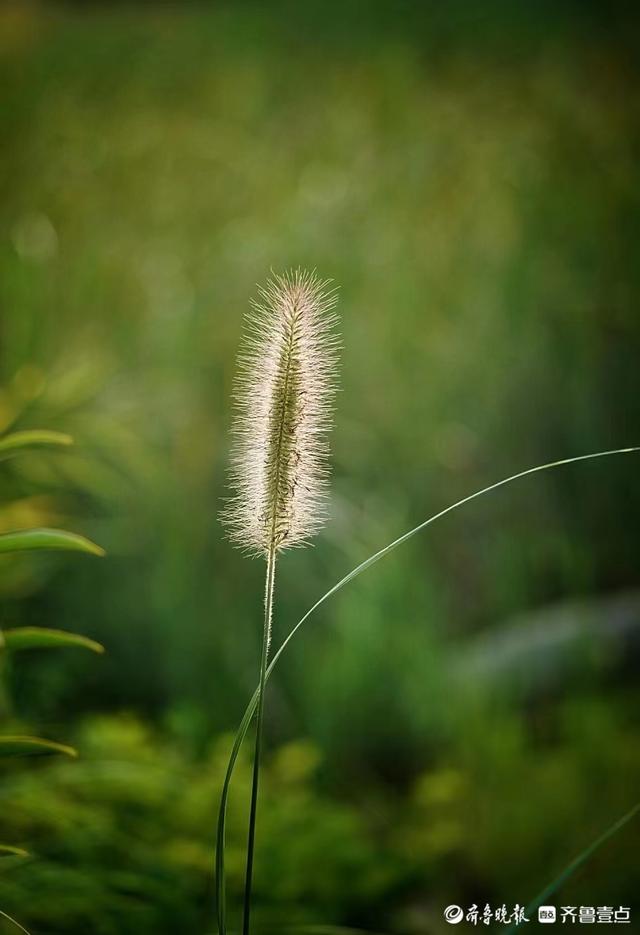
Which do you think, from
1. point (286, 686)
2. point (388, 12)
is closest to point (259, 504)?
point (286, 686)

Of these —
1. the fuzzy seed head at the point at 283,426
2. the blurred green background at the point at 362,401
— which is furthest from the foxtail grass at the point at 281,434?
the blurred green background at the point at 362,401

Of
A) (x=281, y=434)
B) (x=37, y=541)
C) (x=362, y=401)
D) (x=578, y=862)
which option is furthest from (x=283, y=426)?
(x=362, y=401)

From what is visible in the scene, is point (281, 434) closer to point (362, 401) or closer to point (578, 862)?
point (578, 862)

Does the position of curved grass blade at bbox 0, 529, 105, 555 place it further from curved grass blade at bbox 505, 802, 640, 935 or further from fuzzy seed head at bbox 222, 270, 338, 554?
curved grass blade at bbox 505, 802, 640, 935

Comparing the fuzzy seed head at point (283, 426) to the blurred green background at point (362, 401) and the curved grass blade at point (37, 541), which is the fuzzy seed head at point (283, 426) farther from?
the blurred green background at point (362, 401)

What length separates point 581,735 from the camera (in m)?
1.23

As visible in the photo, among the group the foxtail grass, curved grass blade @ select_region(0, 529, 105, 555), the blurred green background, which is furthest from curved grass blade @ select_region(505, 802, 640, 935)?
the blurred green background

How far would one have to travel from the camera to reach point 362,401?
1394 millimetres

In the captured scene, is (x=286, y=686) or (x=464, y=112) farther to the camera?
(x=464, y=112)

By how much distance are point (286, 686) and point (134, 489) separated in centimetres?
43

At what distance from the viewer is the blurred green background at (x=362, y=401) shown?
4.02 ft

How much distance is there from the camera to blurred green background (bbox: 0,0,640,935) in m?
1.22

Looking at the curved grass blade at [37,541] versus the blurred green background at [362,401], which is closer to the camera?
the curved grass blade at [37,541]

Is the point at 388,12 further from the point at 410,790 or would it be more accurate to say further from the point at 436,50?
the point at 410,790
